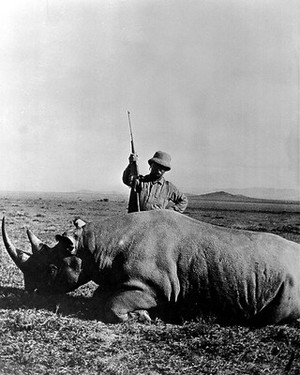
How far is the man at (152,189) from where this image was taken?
8734mm

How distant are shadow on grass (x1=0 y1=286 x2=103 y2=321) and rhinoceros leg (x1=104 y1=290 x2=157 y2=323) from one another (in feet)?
0.67

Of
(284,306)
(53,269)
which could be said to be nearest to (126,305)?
(53,269)

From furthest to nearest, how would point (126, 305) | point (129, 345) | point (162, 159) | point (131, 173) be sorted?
point (131, 173) < point (162, 159) < point (126, 305) < point (129, 345)

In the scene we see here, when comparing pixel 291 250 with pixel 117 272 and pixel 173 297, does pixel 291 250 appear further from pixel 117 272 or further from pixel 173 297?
pixel 117 272

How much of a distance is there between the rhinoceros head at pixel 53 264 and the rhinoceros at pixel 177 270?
0.01 metres

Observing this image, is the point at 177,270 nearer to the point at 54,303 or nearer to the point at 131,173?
the point at 54,303

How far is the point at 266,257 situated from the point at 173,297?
1427 millimetres

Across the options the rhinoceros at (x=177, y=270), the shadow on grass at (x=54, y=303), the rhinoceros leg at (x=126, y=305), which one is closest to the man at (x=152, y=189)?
the rhinoceros at (x=177, y=270)

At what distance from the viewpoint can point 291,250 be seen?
6.81 metres

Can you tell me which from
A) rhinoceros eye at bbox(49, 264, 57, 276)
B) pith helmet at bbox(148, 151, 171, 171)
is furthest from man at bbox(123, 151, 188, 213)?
rhinoceros eye at bbox(49, 264, 57, 276)

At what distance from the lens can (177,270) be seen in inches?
256

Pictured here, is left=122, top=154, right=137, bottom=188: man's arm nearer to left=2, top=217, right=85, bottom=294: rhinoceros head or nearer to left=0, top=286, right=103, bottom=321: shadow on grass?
left=2, top=217, right=85, bottom=294: rhinoceros head

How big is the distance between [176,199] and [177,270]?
275 centimetres

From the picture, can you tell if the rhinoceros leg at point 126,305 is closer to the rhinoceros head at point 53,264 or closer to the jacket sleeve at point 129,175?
the rhinoceros head at point 53,264
